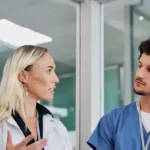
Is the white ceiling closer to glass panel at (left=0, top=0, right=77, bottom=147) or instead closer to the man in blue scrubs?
glass panel at (left=0, top=0, right=77, bottom=147)

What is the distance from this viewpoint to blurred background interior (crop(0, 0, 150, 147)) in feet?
8.39

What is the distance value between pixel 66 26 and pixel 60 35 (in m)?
0.08

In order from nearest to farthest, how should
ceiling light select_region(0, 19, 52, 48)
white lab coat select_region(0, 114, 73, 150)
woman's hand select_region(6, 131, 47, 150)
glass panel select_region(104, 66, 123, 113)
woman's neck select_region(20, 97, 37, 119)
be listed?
woman's hand select_region(6, 131, 47, 150) < white lab coat select_region(0, 114, 73, 150) < woman's neck select_region(20, 97, 37, 119) < ceiling light select_region(0, 19, 52, 48) < glass panel select_region(104, 66, 123, 113)

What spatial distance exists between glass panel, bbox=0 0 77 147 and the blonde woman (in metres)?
0.72

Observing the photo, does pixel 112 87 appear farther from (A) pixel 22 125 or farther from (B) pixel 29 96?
(A) pixel 22 125

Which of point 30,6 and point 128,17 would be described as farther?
point 128,17

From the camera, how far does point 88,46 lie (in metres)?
2.57

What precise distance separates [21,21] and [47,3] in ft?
0.91

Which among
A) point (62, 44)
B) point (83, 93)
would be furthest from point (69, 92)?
point (62, 44)

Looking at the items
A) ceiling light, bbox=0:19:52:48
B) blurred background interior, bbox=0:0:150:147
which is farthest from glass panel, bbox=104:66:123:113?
ceiling light, bbox=0:19:52:48

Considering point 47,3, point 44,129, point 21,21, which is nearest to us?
point 44,129

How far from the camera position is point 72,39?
2.70m

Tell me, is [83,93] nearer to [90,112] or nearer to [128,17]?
[90,112]

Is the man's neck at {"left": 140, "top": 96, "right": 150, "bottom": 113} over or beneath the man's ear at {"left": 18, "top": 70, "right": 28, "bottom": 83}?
beneath
